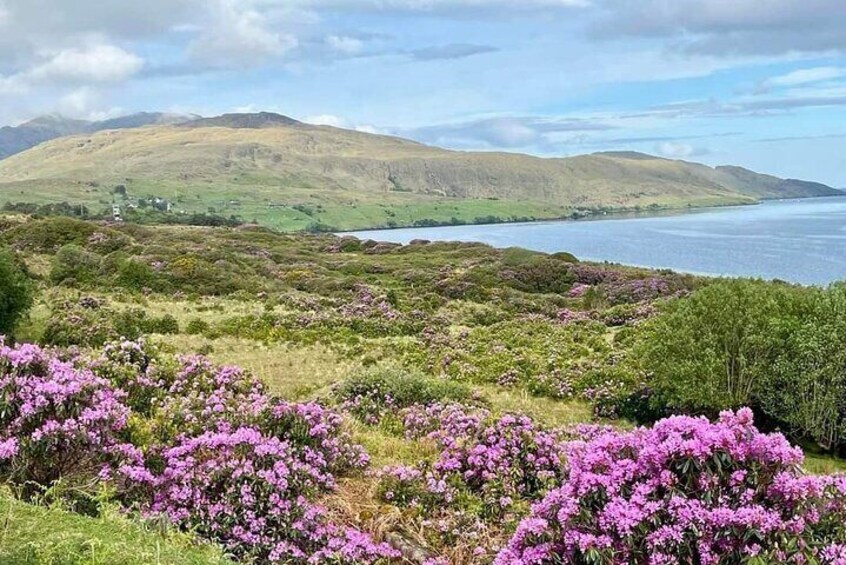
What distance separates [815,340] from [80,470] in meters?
16.3

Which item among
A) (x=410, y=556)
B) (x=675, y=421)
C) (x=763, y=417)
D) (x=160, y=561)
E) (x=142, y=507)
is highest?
(x=675, y=421)

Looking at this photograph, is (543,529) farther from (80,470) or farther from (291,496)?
(80,470)

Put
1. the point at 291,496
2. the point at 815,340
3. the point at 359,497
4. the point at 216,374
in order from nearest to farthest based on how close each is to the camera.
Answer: the point at 291,496 < the point at 359,497 < the point at 216,374 < the point at 815,340

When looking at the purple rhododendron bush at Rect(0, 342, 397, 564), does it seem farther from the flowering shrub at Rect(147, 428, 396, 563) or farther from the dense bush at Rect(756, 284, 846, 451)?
the dense bush at Rect(756, 284, 846, 451)

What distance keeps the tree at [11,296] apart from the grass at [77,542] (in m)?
18.3

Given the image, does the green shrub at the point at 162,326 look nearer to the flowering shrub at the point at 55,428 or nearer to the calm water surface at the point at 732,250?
the flowering shrub at the point at 55,428

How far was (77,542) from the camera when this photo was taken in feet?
16.7

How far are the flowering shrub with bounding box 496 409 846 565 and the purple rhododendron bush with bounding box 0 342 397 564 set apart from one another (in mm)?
2395

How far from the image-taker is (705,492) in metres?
5.78

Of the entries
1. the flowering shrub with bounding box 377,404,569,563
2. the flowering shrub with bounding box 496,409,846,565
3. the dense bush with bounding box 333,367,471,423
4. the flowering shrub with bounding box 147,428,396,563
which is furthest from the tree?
the flowering shrub with bounding box 496,409,846,565

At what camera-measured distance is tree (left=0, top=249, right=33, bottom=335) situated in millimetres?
22406

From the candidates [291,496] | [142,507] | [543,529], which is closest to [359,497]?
[291,496]

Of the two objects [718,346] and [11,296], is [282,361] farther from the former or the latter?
[718,346]

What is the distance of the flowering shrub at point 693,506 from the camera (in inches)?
220
